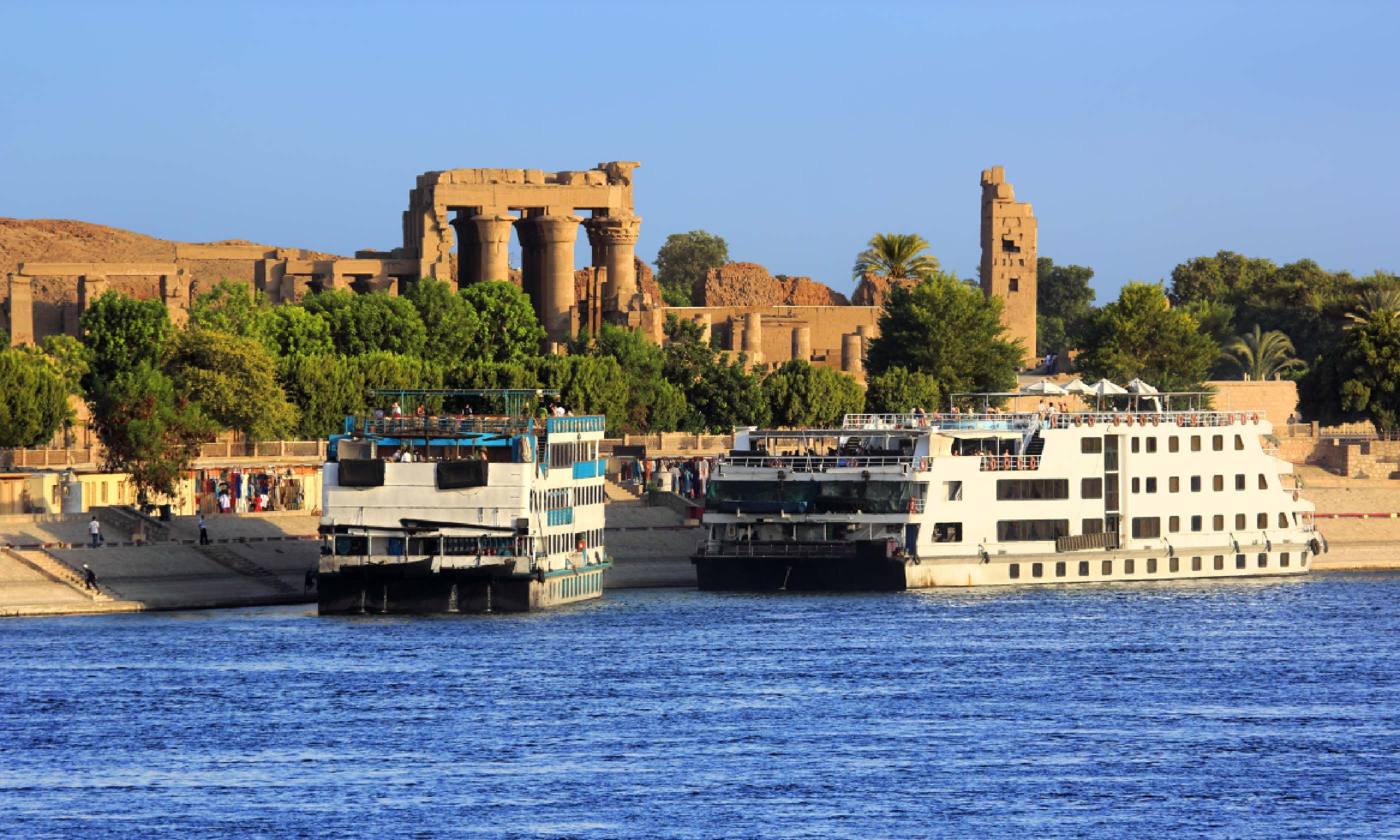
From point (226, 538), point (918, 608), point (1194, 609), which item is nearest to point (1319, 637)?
point (1194, 609)

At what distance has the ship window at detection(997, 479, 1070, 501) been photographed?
73.4m

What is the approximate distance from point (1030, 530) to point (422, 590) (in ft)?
73.4

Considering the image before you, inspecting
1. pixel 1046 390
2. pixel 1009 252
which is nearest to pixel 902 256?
pixel 1009 252

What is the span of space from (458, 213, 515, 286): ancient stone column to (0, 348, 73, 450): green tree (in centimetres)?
4851

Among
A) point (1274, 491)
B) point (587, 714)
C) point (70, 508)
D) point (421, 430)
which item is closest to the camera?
point (587, 714)

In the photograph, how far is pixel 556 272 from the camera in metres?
131

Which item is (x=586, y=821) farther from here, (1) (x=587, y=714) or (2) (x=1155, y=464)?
(2) (x=1155, y=464)

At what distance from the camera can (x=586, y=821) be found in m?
41.3

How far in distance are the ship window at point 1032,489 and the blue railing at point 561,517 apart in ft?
50.3

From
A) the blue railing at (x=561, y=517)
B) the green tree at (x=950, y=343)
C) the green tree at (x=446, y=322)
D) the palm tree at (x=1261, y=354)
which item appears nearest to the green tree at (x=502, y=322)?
the green tree at (x=446, y=322)

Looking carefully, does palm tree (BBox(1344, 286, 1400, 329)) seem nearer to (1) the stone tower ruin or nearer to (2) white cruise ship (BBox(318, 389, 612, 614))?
(1) the stone tower ruin

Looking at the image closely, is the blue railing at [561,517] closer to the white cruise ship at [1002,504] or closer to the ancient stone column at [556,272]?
the white cruise ship at [1002,504]

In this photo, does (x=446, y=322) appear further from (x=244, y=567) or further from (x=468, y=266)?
(x=244, y=567)

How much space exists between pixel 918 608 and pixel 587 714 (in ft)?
67.4
